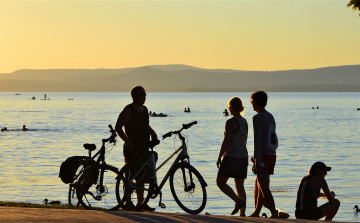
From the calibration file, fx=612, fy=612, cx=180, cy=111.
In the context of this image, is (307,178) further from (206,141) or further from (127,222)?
(206,141)

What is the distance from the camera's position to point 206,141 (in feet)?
141

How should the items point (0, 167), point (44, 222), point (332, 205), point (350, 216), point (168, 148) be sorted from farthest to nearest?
1. point (168, 148)
2. point (0, 167)
3. point (350, 216)
4. point (332, 205)
5. point (44, 222)

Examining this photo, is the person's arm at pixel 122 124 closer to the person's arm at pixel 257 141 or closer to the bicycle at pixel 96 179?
the bicycle at pixel 96 179

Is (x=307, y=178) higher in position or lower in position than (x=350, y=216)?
higher

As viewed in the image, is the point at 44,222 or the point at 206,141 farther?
the point at 206,141

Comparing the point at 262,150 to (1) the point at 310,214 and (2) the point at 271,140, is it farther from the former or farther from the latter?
(1) the point at 310,214

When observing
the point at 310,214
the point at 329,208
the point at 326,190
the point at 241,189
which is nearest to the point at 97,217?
the point at 241,189

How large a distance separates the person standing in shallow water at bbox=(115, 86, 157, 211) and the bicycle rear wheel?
0.09m

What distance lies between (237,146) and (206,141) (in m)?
33.1

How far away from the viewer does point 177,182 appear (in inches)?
386

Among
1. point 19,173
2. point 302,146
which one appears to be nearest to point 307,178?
point 19,173

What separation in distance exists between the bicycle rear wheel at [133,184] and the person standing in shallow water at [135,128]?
86 mm

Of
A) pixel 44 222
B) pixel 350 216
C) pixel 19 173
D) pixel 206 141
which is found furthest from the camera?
pixel 206 141

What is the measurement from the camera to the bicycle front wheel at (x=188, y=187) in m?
9.77
